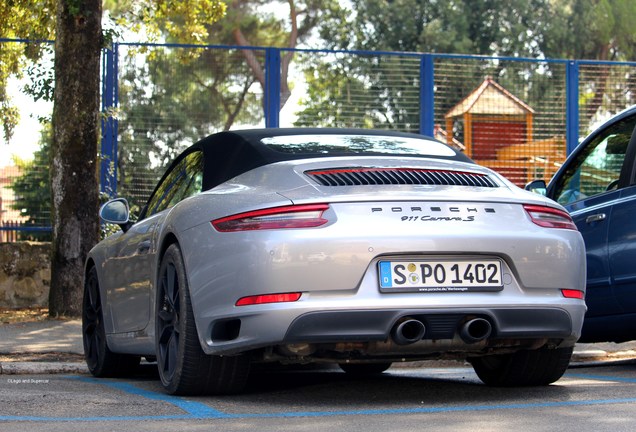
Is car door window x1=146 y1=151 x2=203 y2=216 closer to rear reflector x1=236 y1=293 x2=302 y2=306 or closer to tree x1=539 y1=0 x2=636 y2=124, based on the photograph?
rear reflector x1=236 y1=293 x2=302 y2=306

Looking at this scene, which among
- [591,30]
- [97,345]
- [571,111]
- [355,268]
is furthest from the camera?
[591,30]

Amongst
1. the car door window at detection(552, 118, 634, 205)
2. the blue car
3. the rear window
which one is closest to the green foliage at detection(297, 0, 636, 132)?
the car door window at detection(552, 118, 634, 205)

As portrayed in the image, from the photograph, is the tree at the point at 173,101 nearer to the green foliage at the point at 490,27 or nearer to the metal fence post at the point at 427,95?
the metal fence post at the point at 427,95

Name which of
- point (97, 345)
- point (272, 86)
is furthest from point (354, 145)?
point (272, 86)

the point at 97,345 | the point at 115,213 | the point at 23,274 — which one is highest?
the point at 115,213

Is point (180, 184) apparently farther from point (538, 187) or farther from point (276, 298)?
point (538, 187)

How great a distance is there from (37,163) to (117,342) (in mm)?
7030

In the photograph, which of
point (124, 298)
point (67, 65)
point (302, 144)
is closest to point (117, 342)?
point (124, 298)

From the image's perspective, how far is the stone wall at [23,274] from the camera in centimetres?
1449

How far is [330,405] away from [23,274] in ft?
31.4

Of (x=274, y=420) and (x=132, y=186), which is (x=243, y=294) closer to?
(x=274, y=420)

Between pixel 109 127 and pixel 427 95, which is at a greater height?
pixel 427 95

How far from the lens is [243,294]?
17.7ft

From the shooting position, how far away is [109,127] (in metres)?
13.8
